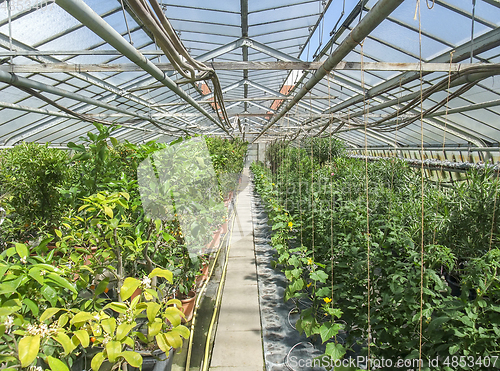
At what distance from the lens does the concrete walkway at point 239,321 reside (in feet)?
7.33

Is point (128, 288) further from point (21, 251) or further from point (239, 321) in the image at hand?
point (239, 321)

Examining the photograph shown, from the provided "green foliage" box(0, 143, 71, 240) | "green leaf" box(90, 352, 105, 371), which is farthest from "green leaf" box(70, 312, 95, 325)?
"green foliage" box(0, 143, 71, 240)

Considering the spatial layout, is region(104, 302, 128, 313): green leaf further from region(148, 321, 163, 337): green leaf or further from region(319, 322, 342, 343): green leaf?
region(319, 322, 342, 343): green leaf

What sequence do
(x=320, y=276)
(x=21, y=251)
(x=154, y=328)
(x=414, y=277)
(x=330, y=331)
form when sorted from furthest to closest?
1. (x=320, y=276)
2. (x=330, y=331)
3. (x=414, y=277)
4. (x=154, y=328)
5. (x=21, y=251)

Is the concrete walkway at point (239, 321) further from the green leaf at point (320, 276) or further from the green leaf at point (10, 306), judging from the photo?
the green leaf at point (10, 306)

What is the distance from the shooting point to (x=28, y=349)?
2.40 ft

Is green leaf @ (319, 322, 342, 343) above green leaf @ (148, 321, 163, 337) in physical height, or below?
below

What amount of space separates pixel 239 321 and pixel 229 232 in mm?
2970

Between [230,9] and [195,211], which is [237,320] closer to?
[195,211]

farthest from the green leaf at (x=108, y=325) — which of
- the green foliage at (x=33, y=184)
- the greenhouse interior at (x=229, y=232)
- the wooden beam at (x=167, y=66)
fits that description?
the wooden beam at (x=167, y=66)

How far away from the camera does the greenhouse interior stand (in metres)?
1.11

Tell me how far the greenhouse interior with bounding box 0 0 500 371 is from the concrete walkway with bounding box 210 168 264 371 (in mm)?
20

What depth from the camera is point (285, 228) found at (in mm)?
3740

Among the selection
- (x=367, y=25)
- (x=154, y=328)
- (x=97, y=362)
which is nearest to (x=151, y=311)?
(x=154, y=328)
